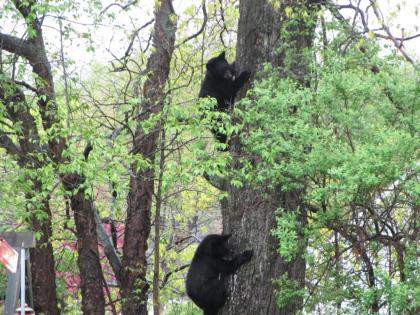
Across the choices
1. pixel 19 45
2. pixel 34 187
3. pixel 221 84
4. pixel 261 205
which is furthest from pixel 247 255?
pixel 19 45

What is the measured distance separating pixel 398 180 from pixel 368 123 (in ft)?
2.25

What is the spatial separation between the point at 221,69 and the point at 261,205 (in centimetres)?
→ 308

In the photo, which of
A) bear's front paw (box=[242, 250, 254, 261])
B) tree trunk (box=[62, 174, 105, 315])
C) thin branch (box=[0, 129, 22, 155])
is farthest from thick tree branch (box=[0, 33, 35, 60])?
bear's front paw (box=[242, 250, 254, 261])

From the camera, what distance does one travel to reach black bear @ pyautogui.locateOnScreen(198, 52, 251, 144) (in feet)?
29.1

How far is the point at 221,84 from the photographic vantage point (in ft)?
31.2

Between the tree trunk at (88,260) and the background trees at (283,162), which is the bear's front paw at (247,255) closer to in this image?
the background trees at (283,162)

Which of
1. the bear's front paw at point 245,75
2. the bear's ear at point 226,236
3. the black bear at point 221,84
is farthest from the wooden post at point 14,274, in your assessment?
the bear's front paw at point 245,75

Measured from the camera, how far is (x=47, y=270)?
37.7ft

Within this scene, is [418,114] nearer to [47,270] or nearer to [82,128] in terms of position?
[82,128]

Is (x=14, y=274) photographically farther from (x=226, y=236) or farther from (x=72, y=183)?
(x=72, y=183)

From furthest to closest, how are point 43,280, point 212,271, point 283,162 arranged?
point 43,280
point 212,271
point 283,162

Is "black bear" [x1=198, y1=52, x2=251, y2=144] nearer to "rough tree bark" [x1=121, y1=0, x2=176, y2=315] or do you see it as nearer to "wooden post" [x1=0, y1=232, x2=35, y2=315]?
"rough tree bark" [x1=121, y1=0, x2=176, y2=315]

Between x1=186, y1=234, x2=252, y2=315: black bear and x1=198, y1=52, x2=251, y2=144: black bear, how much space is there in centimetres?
157

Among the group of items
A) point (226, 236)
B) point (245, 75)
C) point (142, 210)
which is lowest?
point (226, 236)
